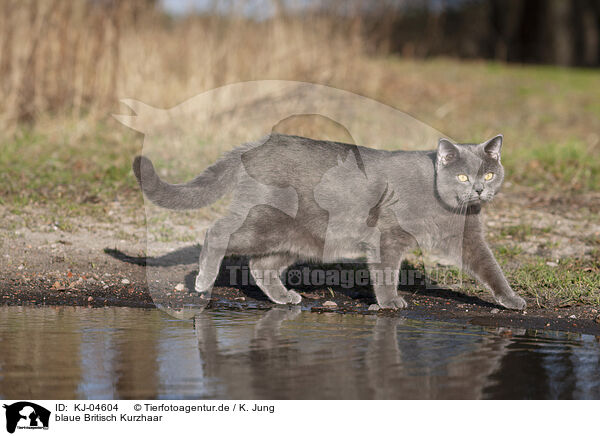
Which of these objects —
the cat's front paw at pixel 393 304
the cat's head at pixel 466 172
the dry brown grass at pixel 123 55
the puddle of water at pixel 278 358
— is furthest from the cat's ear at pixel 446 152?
the dry brown grass at pixel 123 55

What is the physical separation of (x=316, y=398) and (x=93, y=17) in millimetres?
8274

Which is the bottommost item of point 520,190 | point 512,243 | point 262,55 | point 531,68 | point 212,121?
point 512,243

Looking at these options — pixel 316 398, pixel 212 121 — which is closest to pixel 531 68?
pixel 212 121

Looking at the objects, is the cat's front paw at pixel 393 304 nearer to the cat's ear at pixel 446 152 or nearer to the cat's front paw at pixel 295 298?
the cat's front paw at pixel 295 298

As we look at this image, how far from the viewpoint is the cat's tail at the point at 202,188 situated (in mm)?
5328

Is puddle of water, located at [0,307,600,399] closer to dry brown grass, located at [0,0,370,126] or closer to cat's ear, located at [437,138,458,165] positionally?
cat's ear, located at [437,138,458,165]

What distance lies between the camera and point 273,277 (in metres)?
A: 5.54

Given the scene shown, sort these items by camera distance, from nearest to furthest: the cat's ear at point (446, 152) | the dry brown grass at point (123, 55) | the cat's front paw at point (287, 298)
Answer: the cat's ear at point (446, 152) → the cat's front paw at point (287, 298) → the dry brown grass at point (123, 55)

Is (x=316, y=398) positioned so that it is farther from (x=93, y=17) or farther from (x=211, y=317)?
(x=93, y=17)

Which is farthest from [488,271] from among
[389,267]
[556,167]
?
[556,167]

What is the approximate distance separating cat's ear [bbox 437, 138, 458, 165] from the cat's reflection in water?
1106mm

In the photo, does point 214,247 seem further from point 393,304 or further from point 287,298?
point 393,304

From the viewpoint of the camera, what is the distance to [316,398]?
3449mm

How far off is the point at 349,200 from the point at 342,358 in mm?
1486
